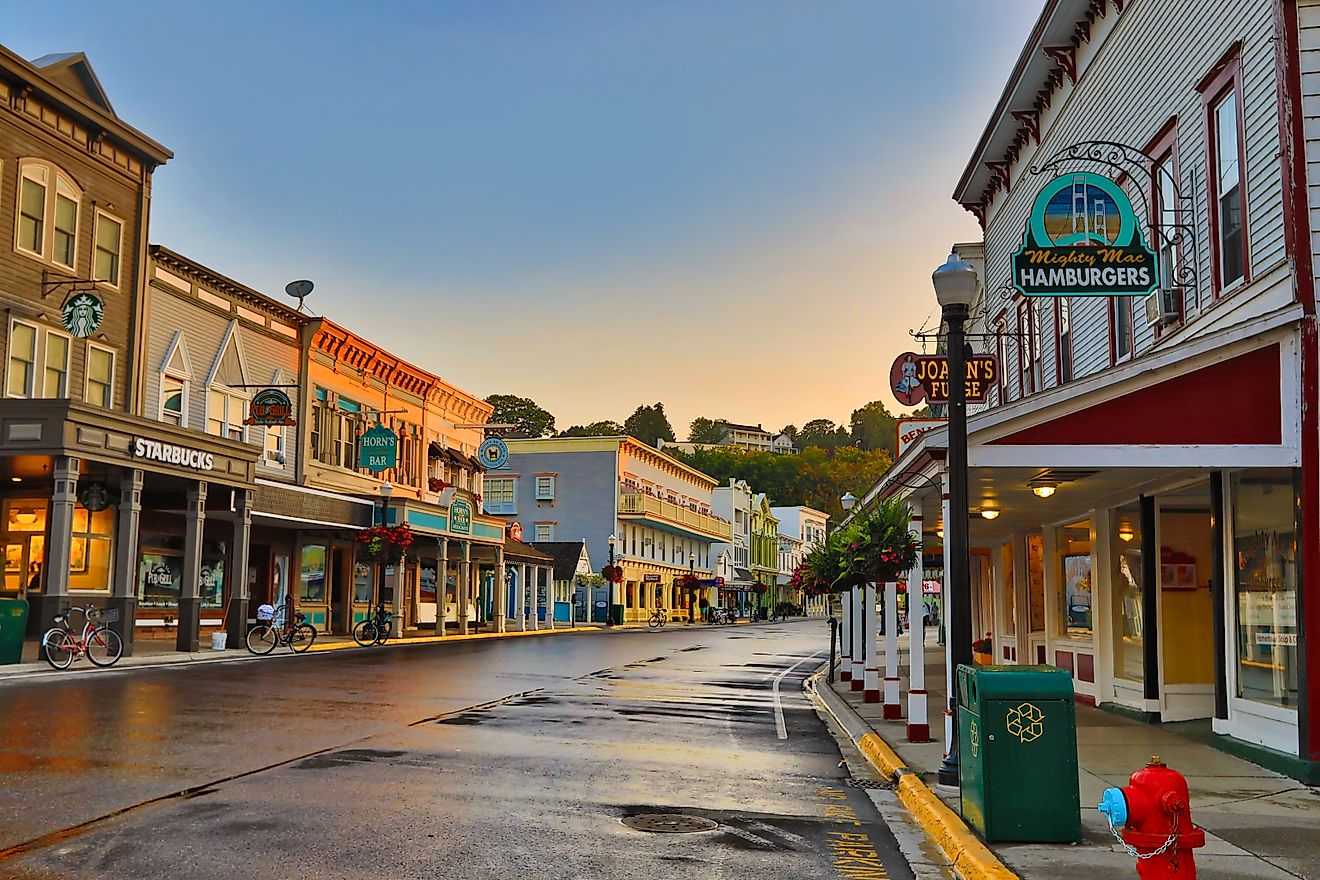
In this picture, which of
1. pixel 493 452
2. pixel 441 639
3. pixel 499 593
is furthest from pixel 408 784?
pixel 499 593

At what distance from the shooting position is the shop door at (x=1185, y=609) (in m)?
15.3

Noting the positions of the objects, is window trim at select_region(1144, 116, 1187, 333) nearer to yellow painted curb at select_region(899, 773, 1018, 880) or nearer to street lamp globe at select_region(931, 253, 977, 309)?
street lamp globe at select_region(931, 253, 977, 309)

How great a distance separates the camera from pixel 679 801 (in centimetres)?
1008

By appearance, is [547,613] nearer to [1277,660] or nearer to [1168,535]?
[1168,535]

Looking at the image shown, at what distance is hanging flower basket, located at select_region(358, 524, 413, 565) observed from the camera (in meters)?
37.7

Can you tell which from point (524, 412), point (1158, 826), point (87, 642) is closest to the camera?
point (1158, 826)

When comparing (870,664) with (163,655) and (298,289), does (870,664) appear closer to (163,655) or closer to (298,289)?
(163,655)

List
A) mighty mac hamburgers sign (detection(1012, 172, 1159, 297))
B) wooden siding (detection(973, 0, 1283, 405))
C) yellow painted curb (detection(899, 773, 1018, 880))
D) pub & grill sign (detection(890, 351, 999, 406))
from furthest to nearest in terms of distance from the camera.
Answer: pub & grill sign (detection(890, 351, 999, 406)) < mighty mac hamburgers sign (detection(1012, 172, 1159, 297)) < wooden siding (detection(973, 0, 1283, 405)) < yellow painted curb (detection(899, 773, 1018, 880))

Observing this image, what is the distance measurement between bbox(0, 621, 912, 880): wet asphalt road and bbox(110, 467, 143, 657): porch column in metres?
4.68

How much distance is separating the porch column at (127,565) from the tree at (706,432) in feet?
537

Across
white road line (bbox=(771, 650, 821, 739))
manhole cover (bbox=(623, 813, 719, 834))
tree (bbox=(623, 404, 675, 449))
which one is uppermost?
tree (bbox=(623, 404, 675, 449))

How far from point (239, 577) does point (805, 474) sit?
11418cm

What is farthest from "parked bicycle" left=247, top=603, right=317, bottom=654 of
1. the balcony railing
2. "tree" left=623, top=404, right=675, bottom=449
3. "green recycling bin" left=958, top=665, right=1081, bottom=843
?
"tree" left=623, top=404, right=675, bottom=449

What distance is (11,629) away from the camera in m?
21.1
